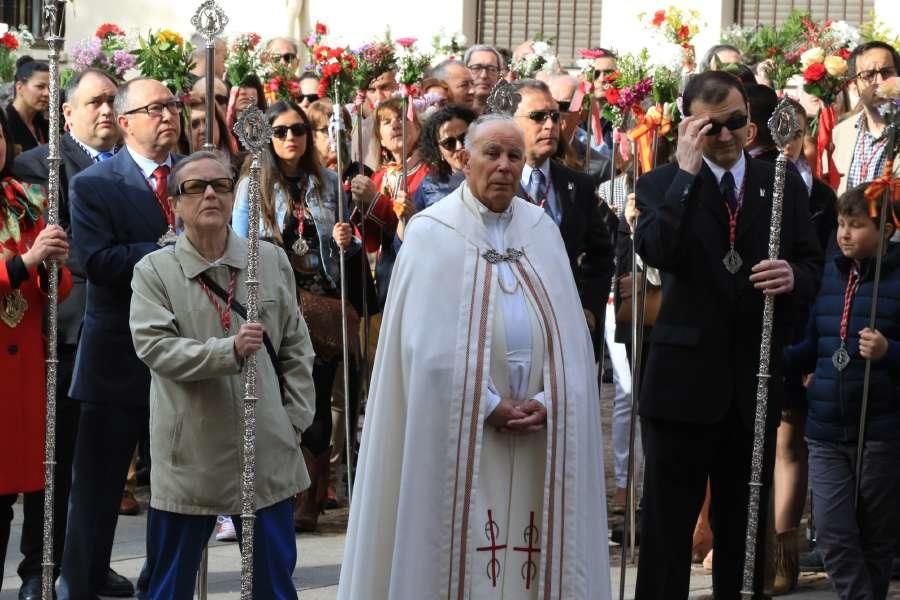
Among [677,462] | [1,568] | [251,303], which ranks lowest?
[1,568]

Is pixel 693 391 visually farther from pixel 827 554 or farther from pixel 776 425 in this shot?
pixel 827 554

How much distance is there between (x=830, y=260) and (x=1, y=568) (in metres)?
3.59

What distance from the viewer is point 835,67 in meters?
10.6

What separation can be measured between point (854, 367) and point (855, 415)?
0.67 feet

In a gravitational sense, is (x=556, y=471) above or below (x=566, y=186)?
below

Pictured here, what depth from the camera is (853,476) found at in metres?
7.78

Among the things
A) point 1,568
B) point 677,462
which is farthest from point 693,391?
point 1,568

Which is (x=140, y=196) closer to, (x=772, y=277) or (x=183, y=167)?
(x=183, y=167)

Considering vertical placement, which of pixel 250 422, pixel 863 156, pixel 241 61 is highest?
pixel 241 61

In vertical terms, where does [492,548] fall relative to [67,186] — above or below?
below

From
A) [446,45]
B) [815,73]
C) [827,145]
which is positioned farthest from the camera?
[446,45]

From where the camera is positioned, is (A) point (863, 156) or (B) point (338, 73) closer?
(A) point (863, 156)

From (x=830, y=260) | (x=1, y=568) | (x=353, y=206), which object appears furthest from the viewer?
(x=353, y=206)

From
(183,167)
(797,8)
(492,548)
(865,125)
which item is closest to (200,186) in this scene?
(183,167)
